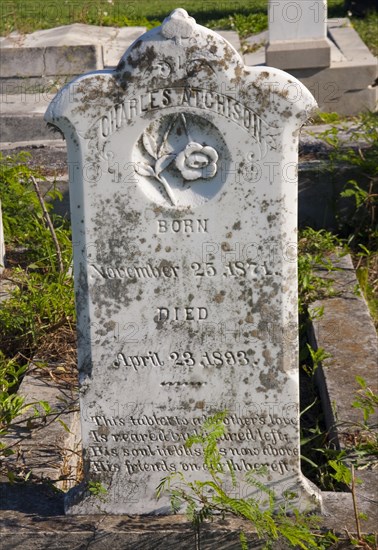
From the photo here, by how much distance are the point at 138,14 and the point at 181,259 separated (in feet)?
36.0

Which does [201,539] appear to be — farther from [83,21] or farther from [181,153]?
[83,21]

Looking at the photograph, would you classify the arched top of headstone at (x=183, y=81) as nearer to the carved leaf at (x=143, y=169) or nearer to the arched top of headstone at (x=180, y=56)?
the arched top of headstone at (x=180, y=56)

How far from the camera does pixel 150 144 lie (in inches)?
111

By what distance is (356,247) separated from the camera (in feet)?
18.1

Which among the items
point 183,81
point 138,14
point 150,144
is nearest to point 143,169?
point 150,144

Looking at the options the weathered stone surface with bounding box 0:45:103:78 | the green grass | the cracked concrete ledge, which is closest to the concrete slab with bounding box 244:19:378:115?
the weathered stone surface with bounding box 0:45:103:78

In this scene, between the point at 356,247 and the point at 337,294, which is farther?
the point at 356,247

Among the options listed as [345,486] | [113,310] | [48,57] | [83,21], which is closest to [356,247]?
[345,486]

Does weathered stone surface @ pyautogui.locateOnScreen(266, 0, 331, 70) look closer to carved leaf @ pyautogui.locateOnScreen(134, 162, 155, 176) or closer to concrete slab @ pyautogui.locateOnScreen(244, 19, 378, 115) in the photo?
concrete slab @ pyautogui.locateOnScreen(244, 19, 378, 115)

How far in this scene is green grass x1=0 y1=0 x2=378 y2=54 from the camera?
1139 centimetres

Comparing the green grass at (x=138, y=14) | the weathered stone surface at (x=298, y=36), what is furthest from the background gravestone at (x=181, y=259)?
the green grass at (x=138, y=14)

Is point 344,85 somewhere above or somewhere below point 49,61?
below

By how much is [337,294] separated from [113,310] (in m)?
1.98

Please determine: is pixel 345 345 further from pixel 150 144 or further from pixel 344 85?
pixel 344 85
